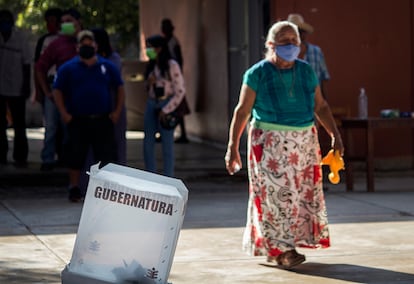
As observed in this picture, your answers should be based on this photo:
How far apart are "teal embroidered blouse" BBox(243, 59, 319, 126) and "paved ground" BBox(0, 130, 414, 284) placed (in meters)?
1.09

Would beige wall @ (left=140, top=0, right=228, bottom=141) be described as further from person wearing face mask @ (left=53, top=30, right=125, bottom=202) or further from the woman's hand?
the woman's hand

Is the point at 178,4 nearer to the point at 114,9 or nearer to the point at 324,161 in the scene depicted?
the point at 114,9

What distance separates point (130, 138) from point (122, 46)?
997 cm

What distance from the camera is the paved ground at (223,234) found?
8.04m

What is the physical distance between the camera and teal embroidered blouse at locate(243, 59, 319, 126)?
8359 millimetres

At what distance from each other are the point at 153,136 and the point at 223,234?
2770mm

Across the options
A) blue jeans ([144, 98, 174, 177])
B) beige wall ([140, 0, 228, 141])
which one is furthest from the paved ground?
beige wall ([140, 0, 228, 141])

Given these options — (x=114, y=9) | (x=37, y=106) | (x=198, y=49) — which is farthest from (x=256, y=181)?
(x=114, y=9)

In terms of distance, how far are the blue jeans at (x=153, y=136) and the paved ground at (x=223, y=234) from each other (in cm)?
48

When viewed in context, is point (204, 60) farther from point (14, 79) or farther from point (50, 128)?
point (50, 128)

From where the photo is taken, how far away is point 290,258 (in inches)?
324

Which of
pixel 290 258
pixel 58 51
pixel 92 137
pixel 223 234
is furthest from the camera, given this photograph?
pixel 58 51

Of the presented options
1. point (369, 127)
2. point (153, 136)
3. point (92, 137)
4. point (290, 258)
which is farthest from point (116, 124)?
point (290, 258)

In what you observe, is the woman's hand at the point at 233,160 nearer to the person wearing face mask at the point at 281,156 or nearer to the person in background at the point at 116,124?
the person wearing face mask at the point at 281,156
